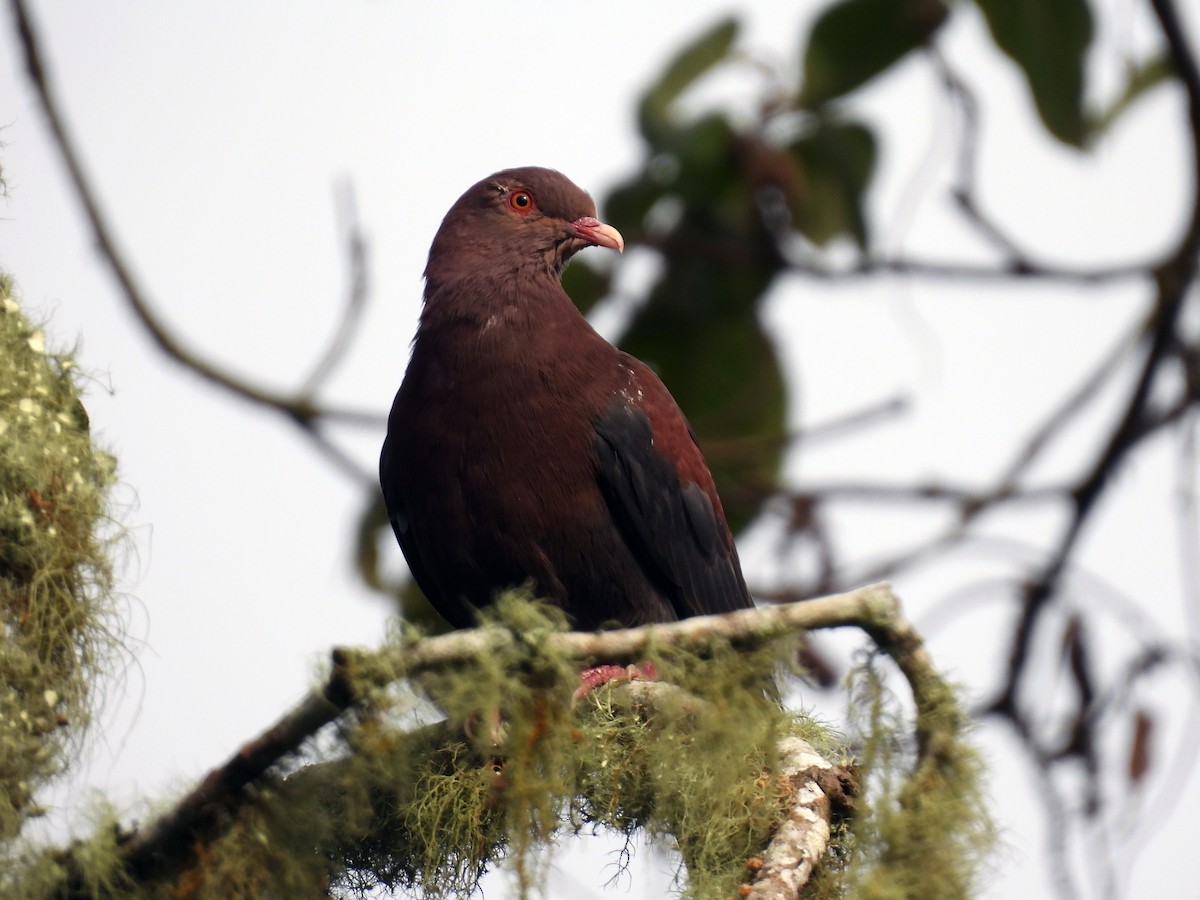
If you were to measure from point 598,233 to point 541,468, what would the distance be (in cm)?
112

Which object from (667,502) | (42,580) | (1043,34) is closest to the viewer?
(42,580)

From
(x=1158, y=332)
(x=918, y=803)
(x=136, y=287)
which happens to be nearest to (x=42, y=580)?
(x=136, y=287)

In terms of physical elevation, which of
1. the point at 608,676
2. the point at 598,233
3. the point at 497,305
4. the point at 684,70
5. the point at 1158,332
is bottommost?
the point at 608,676

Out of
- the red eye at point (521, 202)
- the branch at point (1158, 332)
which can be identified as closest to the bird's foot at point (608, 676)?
the branch at point (1158, 332)

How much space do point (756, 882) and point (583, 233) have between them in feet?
9.52

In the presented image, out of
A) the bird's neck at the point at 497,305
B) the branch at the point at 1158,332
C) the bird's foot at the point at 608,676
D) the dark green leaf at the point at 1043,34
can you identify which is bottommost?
the bird's foot at the point at 608,676

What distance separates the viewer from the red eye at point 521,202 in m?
5.27

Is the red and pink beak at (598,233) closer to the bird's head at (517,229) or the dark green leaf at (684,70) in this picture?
the bird's head at (517,229)

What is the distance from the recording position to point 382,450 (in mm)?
4836

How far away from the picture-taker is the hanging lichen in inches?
104

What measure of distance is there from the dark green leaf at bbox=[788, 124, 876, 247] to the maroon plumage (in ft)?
2.06

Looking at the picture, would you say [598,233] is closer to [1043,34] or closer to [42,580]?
[1043,34]

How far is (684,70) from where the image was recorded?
469 centimetres

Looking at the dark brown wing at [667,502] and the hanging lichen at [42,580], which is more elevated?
the dark brown wing at [667,502]
